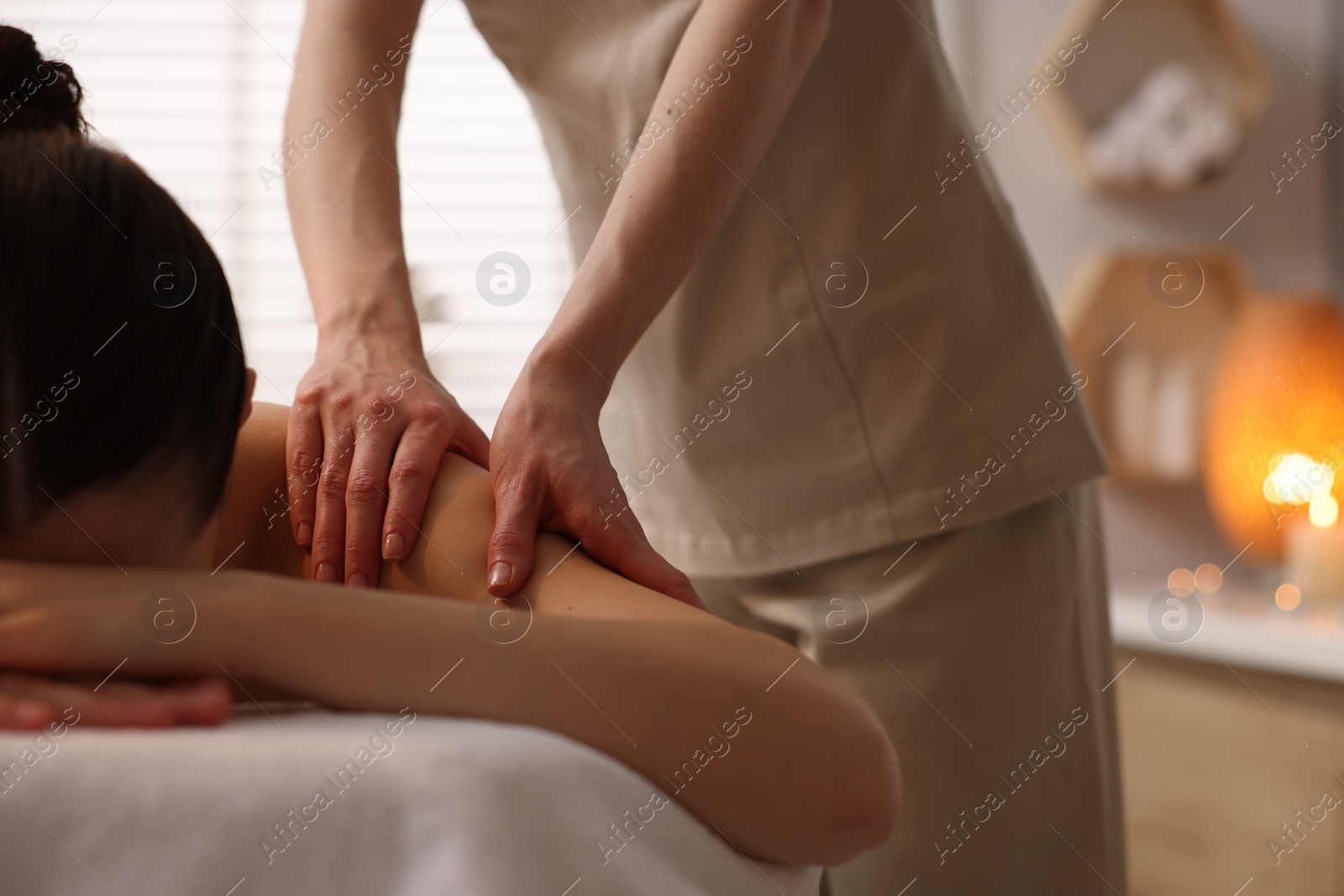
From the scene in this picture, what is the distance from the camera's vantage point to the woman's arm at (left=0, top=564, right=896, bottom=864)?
50 centimetres

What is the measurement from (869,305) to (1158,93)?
1.74 meters

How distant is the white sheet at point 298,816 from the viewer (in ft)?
1.35

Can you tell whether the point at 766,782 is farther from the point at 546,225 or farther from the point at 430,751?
the point at 546,225

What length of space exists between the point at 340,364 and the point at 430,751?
0.38 meters
